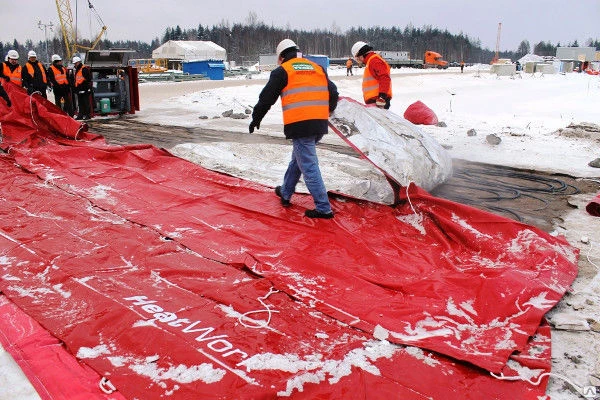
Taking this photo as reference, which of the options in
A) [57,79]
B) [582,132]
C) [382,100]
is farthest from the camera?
[57,79]

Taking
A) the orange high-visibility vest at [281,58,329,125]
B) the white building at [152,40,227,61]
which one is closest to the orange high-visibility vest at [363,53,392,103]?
the orange high-visibility vest at [281,58,329,125]

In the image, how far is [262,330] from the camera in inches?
104

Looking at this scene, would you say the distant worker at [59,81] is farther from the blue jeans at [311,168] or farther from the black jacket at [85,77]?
the blue jeans at [311,168]

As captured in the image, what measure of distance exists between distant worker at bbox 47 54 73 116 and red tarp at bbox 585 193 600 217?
36.3ft

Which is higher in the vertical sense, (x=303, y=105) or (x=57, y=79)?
(x=57, y=79)

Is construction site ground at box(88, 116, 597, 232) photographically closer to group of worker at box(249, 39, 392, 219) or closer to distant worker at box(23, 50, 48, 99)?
group of worker at box(249, 39, 392, 219)

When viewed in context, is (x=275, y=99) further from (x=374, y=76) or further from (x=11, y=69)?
(x=11, y=69)

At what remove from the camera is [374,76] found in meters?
6.41

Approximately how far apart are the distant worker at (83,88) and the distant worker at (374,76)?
25.7ft

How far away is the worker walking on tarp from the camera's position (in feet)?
13.9

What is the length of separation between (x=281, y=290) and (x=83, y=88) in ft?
35.2

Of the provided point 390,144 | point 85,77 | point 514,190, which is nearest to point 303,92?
point 390,144

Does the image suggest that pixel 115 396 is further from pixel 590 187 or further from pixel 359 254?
pixel 590 187

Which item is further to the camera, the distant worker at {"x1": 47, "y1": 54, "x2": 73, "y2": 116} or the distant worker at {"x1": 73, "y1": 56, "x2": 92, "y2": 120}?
the distant worker at {"x1": 73, "y1": 56, "x2": 92, "y2": 120}
